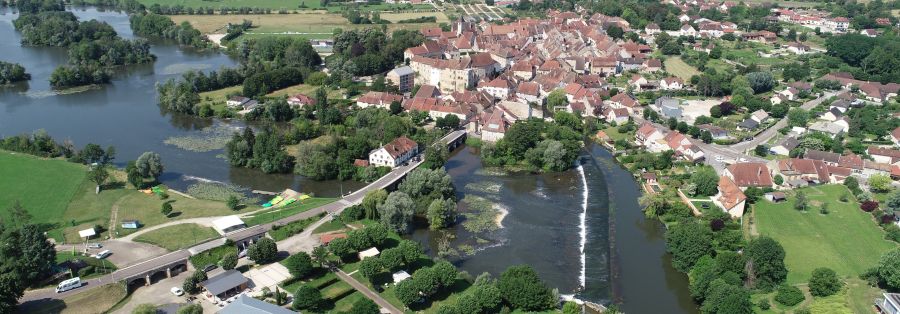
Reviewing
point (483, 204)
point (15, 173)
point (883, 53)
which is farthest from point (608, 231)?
point (883, 53)

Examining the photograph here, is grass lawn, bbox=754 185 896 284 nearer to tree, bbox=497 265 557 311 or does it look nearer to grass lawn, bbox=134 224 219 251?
tree, bbox=497 265 557 311

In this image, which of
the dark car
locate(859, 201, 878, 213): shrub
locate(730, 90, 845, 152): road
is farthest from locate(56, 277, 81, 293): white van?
locate(730, 90, 845, 152): road

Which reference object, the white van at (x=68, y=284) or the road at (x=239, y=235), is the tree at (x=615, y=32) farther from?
the white van at (x=68, y=284)

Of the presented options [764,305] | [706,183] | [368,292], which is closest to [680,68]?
[706,183]

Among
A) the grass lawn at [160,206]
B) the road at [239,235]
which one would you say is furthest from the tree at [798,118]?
the grass lawn at [160,206]

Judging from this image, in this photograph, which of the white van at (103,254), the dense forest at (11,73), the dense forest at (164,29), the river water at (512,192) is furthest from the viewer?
the dense forest at (164,29)

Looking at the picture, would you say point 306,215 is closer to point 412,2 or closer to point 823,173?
point 823,173
